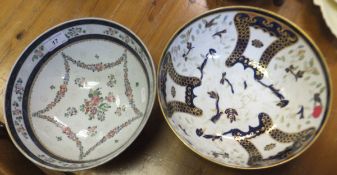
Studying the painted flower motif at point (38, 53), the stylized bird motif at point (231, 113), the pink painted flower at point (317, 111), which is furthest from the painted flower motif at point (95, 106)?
the pink painted flower at point (317, 111)

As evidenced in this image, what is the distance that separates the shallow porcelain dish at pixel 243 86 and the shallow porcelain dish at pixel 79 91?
0.32ft

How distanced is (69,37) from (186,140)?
429mm

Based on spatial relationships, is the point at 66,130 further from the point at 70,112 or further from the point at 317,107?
the point at 317,107

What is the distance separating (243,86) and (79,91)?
0.44 m

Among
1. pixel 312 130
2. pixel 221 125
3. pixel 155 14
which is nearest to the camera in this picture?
pixel 312 130

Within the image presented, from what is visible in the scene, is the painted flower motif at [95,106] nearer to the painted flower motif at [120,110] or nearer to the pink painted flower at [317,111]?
the painted flower motif at [120,110]

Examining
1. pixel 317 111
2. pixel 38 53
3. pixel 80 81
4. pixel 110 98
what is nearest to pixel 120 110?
pixel 110 98

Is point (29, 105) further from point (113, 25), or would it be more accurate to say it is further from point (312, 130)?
point (312, 130)

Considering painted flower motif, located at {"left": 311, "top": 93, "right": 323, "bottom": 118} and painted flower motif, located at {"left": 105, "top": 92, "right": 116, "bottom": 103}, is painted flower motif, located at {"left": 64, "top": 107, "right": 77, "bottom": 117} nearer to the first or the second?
painted flower motif, located at {"left": 105, "top": 92, "right": 116, "bottom": 103}

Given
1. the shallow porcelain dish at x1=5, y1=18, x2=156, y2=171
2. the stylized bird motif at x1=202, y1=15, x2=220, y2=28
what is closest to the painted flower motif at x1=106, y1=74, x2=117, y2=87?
the shallow porcelain dish at x1=5, y1=18, x2=156, y2=171

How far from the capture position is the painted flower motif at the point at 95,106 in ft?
3.07

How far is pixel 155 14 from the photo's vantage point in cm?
96

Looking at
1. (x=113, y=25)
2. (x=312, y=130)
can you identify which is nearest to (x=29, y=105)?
(x=113, y=25)

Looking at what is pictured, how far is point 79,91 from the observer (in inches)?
38.2
